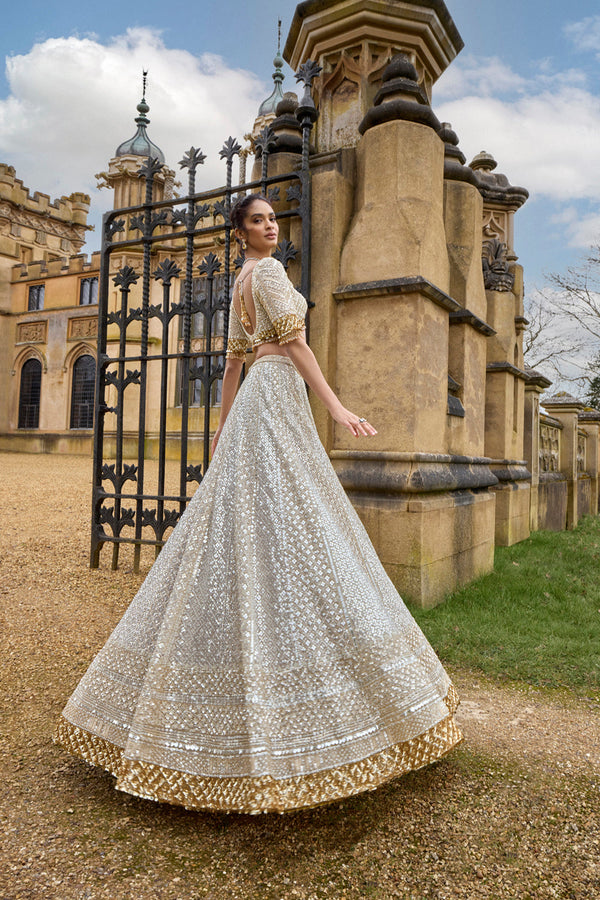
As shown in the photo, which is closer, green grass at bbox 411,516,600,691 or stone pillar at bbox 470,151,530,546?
green grass at bbox 411,516,600,691

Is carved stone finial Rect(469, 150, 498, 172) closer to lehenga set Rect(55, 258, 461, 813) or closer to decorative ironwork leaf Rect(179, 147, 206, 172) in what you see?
decorative ironwork leaf Rect(179, 147, 206, 172)

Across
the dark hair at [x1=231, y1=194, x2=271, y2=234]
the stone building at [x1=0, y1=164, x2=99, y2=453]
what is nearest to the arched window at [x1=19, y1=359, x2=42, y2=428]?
the stone building at [x1=0, y1=164, x2=99, y2=453]

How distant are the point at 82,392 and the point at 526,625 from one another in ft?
82.5

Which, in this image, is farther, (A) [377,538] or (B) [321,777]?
(A) [377,538]

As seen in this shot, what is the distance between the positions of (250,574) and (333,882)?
815 millimetres

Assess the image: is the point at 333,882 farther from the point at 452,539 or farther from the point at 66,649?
the point at 452,539

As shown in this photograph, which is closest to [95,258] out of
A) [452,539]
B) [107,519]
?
[107,519]

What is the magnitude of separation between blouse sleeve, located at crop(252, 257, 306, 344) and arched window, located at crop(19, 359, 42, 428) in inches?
1088

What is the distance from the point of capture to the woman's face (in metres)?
2.32

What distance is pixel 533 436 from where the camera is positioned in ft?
26.7

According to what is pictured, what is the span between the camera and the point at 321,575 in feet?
6.24

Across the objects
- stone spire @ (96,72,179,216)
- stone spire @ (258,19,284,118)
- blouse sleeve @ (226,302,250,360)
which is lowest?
blouse sleeve @ (226,302,250,360)

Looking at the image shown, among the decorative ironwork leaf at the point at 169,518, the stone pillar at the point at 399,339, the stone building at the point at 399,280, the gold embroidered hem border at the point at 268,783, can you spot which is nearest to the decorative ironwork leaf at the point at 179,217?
the stone building at the point at 399,280

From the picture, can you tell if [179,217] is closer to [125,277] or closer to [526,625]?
[125,277]
